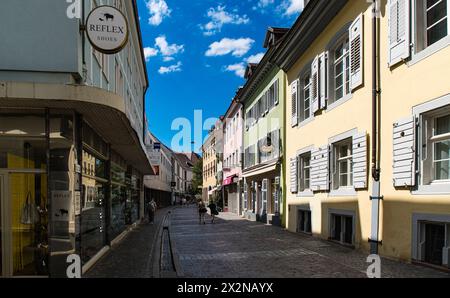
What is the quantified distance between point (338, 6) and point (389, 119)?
15.5 feet

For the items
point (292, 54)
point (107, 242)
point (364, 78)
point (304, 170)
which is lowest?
point (107, 242)

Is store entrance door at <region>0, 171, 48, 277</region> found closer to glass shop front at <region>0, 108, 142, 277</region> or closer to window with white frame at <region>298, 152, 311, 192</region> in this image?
glass shop front at <region>0, 108, 142, 277</region>

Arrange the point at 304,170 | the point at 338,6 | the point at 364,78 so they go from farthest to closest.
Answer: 1. the point at 304,170
2. the point at 338,6
3. the point at 364,78

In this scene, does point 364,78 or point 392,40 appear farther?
point 364,78

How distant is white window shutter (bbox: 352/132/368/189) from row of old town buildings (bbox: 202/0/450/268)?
4 centimetres

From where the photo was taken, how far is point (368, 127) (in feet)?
38.2

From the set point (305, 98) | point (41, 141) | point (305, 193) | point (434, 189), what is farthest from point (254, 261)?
point (305, 98)

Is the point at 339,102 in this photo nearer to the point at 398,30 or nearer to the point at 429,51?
the point at 398,30

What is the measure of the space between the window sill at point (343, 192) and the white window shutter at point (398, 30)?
12.7 ft

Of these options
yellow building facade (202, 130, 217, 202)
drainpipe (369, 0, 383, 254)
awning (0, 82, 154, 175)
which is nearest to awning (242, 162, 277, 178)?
drainpipe (369, 0, 383, 254)

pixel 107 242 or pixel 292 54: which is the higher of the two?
pixel 292 54
